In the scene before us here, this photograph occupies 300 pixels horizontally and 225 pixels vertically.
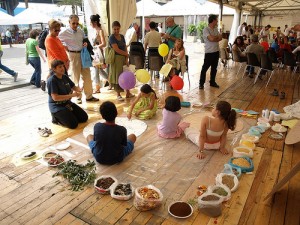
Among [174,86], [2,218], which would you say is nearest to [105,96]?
[174,86]

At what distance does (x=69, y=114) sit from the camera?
3.45 m

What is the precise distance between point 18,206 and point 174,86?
3215 mm

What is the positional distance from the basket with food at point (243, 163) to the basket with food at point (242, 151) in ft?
0.27

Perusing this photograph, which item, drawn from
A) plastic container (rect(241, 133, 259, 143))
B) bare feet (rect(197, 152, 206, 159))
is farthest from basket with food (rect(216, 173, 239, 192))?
plastic container (rect(241, 133, 259, 143))

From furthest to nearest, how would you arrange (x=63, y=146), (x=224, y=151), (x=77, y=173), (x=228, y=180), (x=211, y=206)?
(x=63, y=146), (x=224, y=151), (x=77, y=173), (x=228, y=180), (x=211, y=206)

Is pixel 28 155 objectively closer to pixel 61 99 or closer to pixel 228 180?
pixel 61 99

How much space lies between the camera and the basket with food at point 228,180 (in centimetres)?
218

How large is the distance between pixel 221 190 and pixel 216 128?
759mm

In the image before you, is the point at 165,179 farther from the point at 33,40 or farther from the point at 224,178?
the point at 33,40

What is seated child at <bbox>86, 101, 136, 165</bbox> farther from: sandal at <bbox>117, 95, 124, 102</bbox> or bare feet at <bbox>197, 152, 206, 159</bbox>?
sandal at <bbox>117, 95, 124, 102</bbox>

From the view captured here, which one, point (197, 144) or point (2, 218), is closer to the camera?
point (2, 218)

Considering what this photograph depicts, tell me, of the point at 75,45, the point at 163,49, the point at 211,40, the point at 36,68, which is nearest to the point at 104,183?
the point at 75,45

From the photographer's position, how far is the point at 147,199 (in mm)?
1911

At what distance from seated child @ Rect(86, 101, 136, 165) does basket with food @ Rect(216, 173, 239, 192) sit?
1.01 meters
